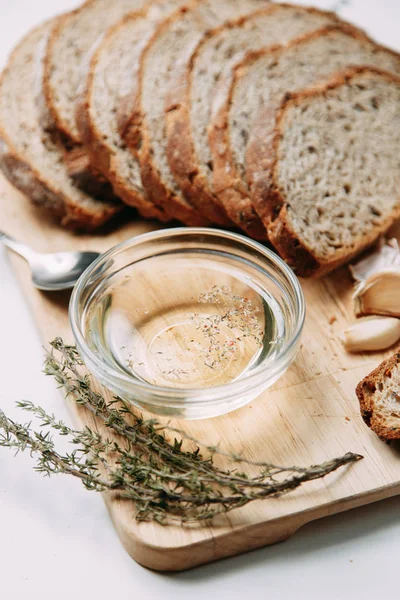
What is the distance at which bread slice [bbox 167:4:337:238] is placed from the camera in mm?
3559

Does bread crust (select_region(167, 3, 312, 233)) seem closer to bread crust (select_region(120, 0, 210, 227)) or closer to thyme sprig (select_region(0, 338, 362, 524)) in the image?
bread crust (select_region(120, 0, 210, 227))

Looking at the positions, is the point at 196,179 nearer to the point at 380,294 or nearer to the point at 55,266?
the point at 55,266

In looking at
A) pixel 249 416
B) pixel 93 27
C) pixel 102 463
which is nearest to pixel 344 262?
pixel 249 416

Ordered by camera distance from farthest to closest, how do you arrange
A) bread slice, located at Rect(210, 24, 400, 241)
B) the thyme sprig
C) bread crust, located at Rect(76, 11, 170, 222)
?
bread crust, located at Rect(76, 11, 170, 222) < bread slice, located at Rect(210, 24, 400, 241) < the thyme sprig

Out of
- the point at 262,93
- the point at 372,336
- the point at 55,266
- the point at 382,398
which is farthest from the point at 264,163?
the point at 382,398

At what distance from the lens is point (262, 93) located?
12.3 ft

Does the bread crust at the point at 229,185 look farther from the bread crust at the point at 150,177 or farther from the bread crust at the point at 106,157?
the bread crust at the point at 106,157

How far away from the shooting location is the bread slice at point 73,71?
391 cm

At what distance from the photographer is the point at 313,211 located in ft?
11.2

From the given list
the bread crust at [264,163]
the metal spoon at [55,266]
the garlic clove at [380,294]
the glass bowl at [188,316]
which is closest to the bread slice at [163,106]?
the bread crust at [264,163]

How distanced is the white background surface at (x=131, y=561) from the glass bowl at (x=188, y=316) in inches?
20.8

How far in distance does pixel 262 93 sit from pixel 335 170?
0.58 meters

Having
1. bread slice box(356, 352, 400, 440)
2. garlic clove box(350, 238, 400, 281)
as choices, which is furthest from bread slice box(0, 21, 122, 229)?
bread slice box(356, 352, 400, 440)

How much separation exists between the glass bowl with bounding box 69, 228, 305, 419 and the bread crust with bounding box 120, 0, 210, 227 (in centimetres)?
35
